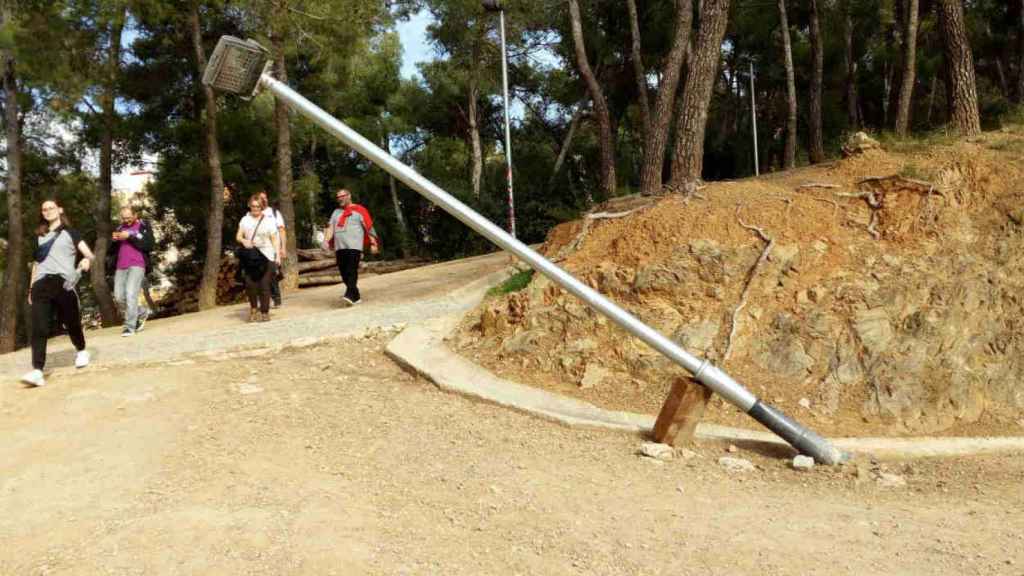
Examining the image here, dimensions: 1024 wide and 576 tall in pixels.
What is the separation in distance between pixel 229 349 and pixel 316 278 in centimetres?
873

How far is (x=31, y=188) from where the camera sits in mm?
21625

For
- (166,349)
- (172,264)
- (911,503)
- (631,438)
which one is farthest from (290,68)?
(911,503)

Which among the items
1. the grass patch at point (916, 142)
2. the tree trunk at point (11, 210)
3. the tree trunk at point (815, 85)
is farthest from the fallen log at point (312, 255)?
the grass patch at point (916, 142)

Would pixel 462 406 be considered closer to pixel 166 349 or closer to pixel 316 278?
pixel 166 349

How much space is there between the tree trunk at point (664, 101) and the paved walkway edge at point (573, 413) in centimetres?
444

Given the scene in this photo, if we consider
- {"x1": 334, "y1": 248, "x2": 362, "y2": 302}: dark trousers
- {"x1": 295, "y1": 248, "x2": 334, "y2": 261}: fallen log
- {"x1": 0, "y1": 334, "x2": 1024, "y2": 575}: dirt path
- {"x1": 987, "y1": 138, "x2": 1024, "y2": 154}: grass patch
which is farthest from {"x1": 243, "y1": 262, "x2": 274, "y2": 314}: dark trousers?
{"x1": 295, "y1": 248, "x2": 334, "y2": 261}: fallen log

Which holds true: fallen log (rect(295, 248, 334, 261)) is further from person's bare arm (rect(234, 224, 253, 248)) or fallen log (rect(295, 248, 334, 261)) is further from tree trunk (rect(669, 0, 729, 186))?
tree trunk (rect(669, 0, 729, 186))

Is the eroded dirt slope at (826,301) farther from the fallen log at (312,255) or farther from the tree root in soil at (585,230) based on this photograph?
the fallen log at (312,255)

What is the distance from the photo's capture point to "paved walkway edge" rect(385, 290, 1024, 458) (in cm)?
577

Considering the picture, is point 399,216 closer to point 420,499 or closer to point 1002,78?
point 1002,78

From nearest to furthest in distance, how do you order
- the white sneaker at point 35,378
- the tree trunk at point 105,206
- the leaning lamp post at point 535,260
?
the leaning lamp post at point 535,260, the white sneaker at point 35,378, the tree trunk at point 105,206

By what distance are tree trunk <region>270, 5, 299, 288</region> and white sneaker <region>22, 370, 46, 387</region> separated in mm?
6839

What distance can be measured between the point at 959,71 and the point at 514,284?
5959 mm

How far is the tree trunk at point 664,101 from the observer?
10.8 m
